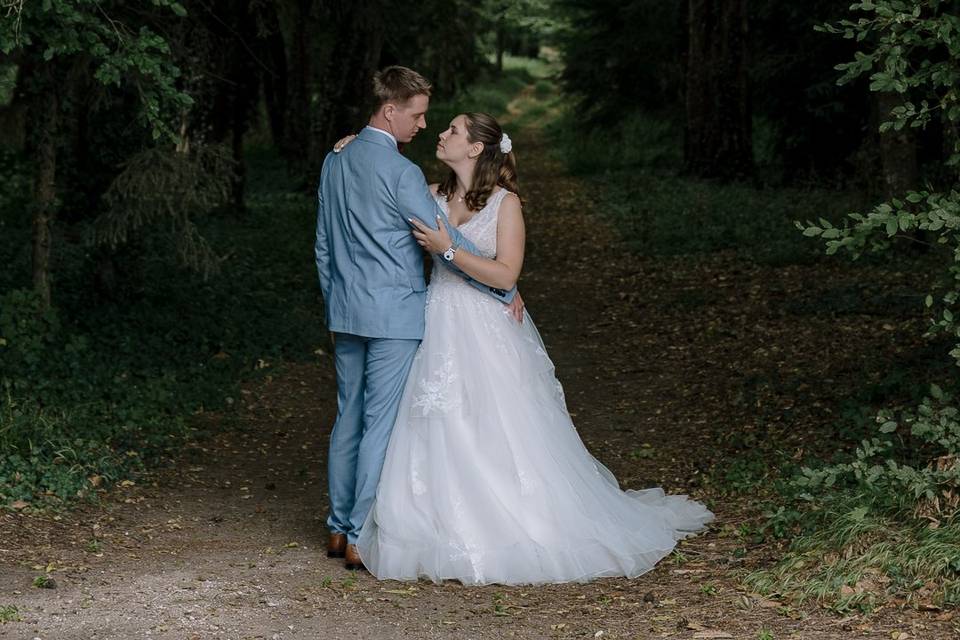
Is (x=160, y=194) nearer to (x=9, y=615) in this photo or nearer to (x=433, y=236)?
(x=433, y=236)

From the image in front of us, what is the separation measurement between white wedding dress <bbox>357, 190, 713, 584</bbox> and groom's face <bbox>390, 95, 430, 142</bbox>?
544 mm

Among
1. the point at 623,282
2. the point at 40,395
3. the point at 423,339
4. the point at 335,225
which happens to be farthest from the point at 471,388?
the point at 623,282

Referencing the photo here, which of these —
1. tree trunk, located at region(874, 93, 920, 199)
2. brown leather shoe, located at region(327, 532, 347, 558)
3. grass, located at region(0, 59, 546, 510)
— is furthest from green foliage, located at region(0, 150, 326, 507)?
tree trunk, located at region(874, 93, 920, 199)

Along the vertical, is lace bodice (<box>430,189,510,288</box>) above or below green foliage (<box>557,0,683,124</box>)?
below

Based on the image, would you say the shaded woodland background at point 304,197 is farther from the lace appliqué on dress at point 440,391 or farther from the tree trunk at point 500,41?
the tree trunk at point 500,41

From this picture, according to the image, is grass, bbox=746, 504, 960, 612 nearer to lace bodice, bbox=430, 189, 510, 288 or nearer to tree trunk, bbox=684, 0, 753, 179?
lace bodice, bbox=430, 189, 510, 288

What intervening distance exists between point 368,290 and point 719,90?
16.1 m

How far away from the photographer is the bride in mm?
5457

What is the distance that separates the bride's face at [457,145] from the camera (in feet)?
18.5

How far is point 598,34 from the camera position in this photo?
27328mm

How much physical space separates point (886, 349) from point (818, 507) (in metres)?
3.89

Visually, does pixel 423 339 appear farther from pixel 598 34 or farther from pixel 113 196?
pixel 598 34

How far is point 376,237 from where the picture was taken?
5.46 m

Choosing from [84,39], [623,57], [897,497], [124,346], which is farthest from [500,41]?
[897,497]
